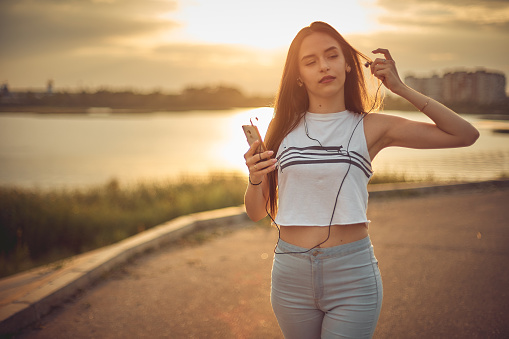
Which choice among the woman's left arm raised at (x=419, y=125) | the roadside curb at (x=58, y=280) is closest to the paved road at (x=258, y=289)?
the roadside curb at (x=58, y=280)

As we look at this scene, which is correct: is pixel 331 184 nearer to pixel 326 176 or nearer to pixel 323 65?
pixel 326 176

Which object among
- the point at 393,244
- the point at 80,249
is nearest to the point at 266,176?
the point at 393,244

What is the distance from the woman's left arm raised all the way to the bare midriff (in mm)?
479

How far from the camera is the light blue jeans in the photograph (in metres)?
2.38

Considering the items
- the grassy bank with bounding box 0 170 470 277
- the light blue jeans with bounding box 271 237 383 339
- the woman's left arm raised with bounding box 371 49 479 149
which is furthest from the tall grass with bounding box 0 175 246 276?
the woman's left arm raised with bounding box 371 49 479 149

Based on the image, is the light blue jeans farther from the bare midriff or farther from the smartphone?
the smartphone

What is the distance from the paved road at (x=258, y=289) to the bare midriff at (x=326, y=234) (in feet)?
7.24

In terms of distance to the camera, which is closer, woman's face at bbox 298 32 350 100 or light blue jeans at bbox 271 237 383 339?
light blue jeans at bbox 271 237 383 339

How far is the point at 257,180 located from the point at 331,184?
1.47 ft

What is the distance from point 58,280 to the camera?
5535 mm

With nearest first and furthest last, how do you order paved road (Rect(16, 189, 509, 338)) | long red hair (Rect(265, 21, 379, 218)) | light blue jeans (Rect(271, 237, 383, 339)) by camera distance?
light blue jeans (Rect(271, 237, 383, 339)), long red hair (Rect(265, 21, 379, 218)), paved road (Rect(16, 189, 509, 338))

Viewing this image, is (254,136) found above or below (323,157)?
above

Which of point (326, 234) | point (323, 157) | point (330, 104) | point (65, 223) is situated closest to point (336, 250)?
point (326, 234)

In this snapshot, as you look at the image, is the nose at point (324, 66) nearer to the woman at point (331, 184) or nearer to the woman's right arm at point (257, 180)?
the woman at point (331, 184)
